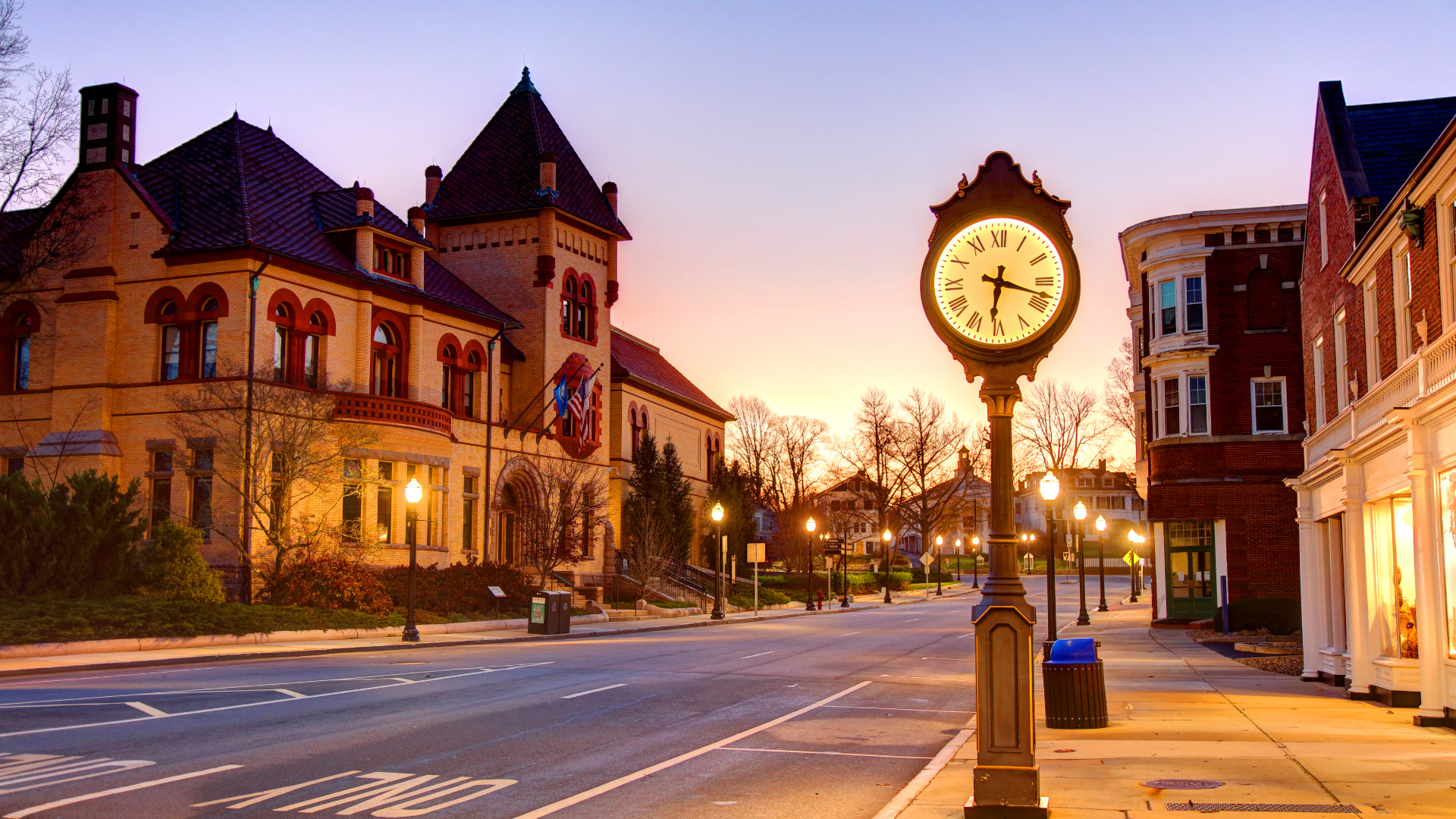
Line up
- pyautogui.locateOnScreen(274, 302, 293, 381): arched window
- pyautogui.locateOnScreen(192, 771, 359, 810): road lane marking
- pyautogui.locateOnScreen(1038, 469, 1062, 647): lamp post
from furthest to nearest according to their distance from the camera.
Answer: pyautogui.locateOnScreen(274, 302, 293, 381): arched window, pyautogui.locateOnScreen(1038, 469, 1062, 647): lamp post, pyautogui.locateOnScreen(192, 771, 359, 810): road lane marking

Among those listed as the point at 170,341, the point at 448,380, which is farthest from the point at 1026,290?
the point at 448,380

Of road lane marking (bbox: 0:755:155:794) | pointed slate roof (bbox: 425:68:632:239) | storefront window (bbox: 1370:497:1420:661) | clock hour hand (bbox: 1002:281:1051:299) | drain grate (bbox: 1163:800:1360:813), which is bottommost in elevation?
drain grate (bbox: 1163:800:1360:813)

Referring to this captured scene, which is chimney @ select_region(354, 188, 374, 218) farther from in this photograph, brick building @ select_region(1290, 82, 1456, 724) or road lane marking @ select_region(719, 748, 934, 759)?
road lane marking @ select_region(719, 748, 934, 759)

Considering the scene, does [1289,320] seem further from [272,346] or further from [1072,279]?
[1072,279]

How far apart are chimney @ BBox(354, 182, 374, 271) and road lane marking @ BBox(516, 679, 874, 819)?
25.7 m

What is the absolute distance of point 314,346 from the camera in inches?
1428

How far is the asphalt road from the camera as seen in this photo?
9.42 metres

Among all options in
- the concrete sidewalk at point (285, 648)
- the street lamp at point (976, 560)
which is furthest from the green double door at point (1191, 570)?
the street lamp at point (976, 560)

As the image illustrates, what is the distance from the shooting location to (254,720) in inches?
528

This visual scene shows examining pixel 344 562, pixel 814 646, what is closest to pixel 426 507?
pixel 344 562

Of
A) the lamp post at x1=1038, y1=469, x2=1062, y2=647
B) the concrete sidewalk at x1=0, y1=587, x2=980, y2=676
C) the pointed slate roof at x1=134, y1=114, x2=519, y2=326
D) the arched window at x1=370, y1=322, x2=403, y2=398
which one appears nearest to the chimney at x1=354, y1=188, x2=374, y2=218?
the pointed slate roof at x1=134, y1=114, x2=519, y2=326

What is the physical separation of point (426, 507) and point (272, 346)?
759 cm

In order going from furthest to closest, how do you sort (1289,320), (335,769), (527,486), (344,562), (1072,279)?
1. (527,486)
2. (1289,320)
3. (344,562)
4. (335,769)
5. (1072,279)

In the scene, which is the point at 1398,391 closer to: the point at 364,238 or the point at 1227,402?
the point at 1227,402
